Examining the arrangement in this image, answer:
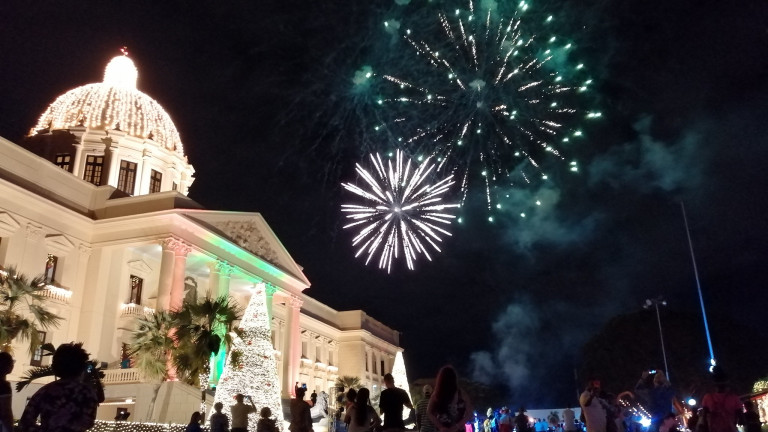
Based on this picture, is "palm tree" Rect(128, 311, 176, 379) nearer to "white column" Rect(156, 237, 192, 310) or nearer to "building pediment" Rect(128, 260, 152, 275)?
"white column" Rect(156, 237, 192, 310)

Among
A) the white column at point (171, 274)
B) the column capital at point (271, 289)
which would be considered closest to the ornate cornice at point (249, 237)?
the column capital at point (271, 289)

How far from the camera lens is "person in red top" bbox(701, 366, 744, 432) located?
775cm

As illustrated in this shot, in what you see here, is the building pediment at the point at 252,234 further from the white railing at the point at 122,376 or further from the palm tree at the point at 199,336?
the palm tree at the point at 199,336

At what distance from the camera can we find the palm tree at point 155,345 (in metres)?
23.1

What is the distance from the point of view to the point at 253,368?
23234 millimetres

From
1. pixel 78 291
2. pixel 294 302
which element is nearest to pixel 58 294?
pixel 78 291

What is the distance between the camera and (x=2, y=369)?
626cm

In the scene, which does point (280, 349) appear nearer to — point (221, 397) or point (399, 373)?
point (399, 373)

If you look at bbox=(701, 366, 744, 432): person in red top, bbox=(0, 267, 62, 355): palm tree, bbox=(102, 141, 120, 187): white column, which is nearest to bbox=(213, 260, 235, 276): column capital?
bbox=(102, 141, 120, 187): white column

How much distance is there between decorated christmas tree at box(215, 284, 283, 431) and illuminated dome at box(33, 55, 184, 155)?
23742mm

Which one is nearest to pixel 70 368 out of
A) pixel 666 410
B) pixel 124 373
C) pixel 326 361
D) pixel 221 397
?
pixel 666 410

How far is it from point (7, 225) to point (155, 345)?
29.9ft

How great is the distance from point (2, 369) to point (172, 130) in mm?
43522

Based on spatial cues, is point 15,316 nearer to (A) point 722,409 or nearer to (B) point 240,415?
(B) point 240,415
